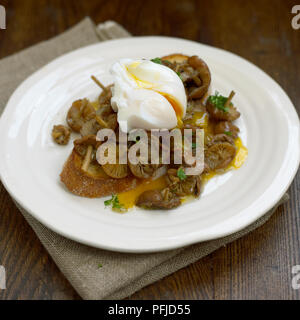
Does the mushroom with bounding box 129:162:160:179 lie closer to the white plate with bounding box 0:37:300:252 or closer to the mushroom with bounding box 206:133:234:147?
the white plate with bounding box 0:37:300:252

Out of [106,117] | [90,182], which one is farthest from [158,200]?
[106,117]

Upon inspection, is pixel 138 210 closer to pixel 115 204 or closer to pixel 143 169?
pixel 115 204

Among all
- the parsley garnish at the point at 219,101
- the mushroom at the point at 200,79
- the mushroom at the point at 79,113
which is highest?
the mushroom at the point at 200,79

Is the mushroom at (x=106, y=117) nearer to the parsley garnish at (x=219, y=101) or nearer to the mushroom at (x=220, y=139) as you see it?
the mushroom at (x=220, y=139)

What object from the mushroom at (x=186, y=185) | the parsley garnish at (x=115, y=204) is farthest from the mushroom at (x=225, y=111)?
the parsley garnish at (x=115, y=204)

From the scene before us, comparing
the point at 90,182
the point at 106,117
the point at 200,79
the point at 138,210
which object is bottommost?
the point at 138,210

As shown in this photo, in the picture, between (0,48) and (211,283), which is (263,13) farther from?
(211,283)
